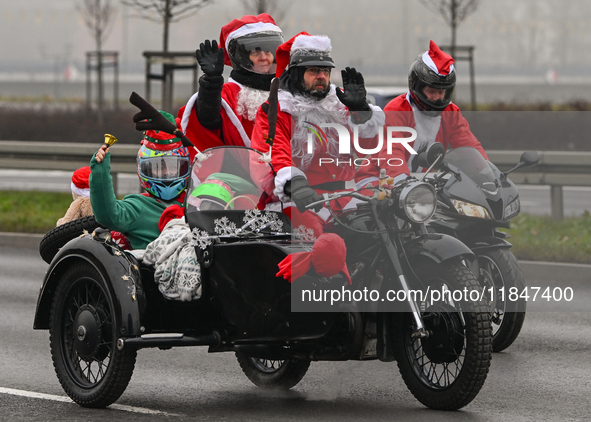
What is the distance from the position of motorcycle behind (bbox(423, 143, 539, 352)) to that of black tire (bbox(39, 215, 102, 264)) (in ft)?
7.28

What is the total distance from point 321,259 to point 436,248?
68 cm

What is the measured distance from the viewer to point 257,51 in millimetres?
7262

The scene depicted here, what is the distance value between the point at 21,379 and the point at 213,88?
2.20 meters

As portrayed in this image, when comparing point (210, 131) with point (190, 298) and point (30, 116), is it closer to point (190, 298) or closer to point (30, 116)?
point (190, 298)

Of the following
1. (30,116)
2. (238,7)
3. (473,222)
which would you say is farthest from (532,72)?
(473,222)

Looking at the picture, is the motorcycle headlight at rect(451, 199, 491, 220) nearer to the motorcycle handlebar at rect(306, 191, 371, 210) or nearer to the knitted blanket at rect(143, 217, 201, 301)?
the motorcycle handlebar at rect(306, 191, 371, 210)

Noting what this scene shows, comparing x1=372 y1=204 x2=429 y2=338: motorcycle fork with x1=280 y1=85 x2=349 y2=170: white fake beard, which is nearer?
x1=372 y1=204 x2=429 y2=338: motorcycle fork

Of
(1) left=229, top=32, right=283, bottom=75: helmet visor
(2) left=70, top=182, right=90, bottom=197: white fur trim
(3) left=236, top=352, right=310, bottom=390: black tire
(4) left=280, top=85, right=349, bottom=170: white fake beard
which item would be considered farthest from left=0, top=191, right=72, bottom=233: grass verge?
(4) left=280, top=85, right=349, bottom=170: white fake beard

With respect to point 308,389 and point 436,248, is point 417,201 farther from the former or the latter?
point 308,389

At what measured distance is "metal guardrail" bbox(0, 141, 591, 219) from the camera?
533 inches

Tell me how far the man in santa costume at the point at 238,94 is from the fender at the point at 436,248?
73.7 inches

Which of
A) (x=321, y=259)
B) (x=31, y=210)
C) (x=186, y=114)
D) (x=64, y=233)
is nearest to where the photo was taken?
(x=321, y=259)

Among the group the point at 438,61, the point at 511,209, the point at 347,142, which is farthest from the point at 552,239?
the point at 347,142

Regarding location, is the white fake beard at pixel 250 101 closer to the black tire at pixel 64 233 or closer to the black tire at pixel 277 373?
the black tire at pixel 64 233
